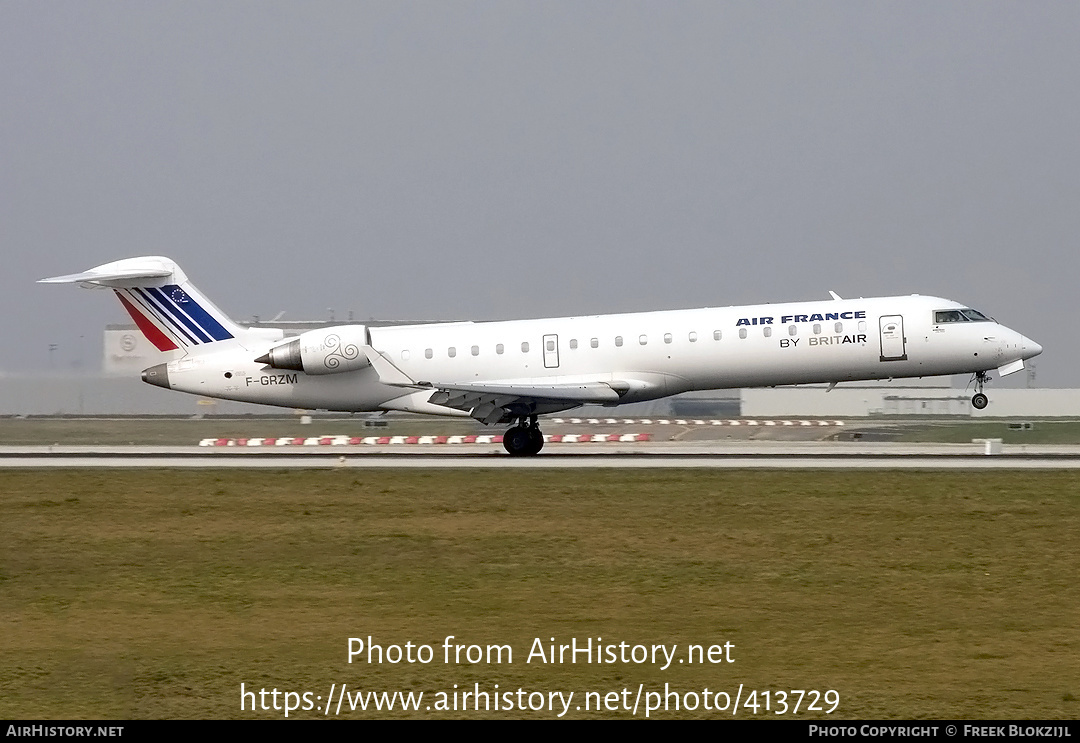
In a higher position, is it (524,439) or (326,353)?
(326,353)

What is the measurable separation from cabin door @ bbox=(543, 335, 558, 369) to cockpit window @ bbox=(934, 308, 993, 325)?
9.18 metres

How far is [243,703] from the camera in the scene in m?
10.7

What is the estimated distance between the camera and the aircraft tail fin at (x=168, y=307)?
1277 inches

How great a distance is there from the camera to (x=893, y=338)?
3048 cm

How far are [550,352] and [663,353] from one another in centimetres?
280

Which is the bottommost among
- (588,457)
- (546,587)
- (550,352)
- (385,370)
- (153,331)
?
(546,587)

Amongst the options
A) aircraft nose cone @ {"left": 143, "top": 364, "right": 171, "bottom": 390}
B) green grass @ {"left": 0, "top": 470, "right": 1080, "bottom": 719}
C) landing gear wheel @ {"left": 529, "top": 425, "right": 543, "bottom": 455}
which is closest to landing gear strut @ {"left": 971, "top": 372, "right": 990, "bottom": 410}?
green grass @ {"left": 0, "top": 470, "right": 1080, "bottom": 719}

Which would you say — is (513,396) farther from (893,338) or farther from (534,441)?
(893,338)

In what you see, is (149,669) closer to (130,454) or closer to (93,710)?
(93,710)

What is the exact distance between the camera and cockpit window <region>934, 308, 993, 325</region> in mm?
30750

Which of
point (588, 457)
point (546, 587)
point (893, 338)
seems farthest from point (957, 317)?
point (546, 587)

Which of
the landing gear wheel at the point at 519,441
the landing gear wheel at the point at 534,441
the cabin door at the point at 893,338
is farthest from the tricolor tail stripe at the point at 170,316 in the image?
the cabin door at the point at 893,338

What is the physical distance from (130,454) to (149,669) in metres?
23.4

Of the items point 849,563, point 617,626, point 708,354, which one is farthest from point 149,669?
point 708,354
